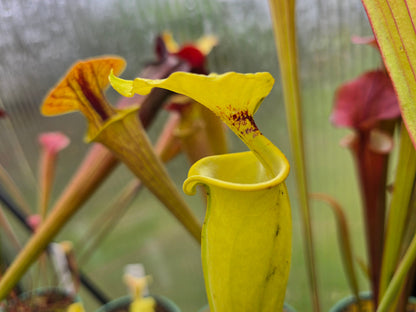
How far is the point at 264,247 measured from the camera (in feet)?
0.79

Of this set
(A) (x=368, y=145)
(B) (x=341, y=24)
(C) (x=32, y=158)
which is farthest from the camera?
(C) (x=32, y=158)

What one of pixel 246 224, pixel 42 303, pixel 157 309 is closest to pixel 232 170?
pixel 246 224

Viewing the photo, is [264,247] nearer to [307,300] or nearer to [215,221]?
[215,221]

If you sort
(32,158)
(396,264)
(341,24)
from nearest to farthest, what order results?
1. (396,264)
2. (341,24)
3. (32,158)

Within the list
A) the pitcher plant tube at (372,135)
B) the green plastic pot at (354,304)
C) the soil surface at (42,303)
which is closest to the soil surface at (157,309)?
the soil surface at (42,303)

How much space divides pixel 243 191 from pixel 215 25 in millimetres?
624

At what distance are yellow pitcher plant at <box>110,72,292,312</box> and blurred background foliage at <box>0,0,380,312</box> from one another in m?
0.57

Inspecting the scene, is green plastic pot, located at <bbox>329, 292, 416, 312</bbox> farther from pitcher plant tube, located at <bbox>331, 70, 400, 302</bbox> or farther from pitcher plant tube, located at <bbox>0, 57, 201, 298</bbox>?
pitcher plant tube, located at <bbox>0, 57, 201, 298</bbox>

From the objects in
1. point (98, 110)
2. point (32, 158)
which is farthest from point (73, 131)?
point (98, 110)

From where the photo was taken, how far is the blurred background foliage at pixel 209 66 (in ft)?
2.36

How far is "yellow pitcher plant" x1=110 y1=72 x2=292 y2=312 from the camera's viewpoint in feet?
0.73

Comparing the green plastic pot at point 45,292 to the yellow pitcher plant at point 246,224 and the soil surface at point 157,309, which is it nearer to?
the soil surface at point 157,309

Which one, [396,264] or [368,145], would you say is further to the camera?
[368,145]

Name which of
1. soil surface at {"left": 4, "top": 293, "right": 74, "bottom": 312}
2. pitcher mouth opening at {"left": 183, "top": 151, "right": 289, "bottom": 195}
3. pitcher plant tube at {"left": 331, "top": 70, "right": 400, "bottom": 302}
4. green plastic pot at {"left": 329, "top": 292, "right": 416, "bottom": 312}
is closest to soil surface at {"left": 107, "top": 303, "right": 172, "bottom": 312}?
soil surface at {"left": 4, "top": 293, "right": 74, "bottom": 312}
